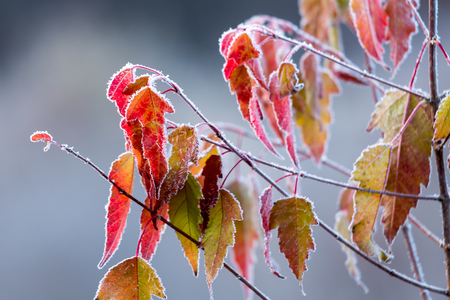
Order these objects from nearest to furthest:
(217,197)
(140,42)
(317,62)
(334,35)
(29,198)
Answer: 1. (217,197)
2. (317,62)
3. (334,35)
4. (29,198)
5. (140,42)

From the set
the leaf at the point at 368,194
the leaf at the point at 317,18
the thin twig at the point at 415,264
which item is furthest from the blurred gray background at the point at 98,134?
the leaf at the point at 368,194

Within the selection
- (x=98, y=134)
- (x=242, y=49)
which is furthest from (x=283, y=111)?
(x=98, y=134)

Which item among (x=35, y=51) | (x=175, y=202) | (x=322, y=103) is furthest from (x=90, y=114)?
(x=175, y=202)

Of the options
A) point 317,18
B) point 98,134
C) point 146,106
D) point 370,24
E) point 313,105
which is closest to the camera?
point 146,106

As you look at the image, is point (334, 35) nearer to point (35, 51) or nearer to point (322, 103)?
point (322, 103)

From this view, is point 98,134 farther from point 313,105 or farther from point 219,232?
point 219,232

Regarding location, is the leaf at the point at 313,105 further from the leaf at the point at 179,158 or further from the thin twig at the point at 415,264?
the leaf at the point at 179,158

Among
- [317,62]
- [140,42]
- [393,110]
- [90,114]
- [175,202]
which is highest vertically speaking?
[140,42]
